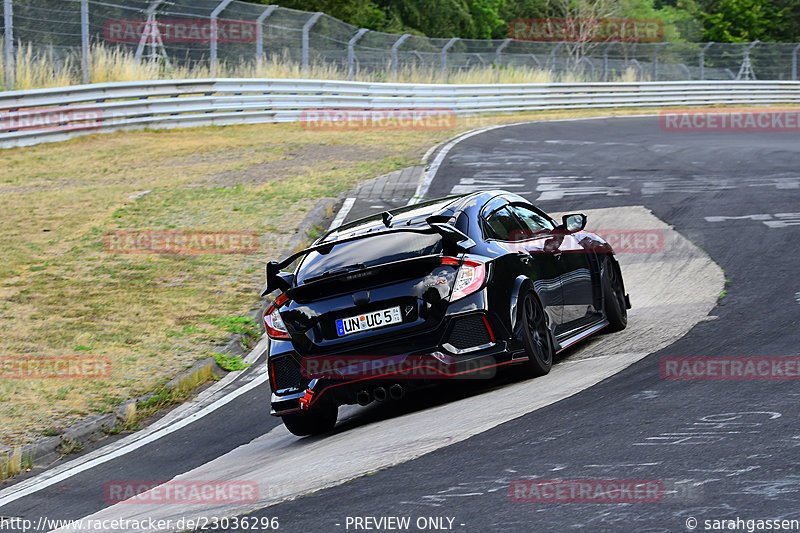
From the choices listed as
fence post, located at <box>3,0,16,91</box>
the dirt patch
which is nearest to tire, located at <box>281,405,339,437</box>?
the dirt patch

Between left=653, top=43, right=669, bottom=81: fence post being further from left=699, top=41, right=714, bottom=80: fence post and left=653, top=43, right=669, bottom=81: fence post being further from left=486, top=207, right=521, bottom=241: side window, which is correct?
left=486, top=207, right=521, bottom=241: side window

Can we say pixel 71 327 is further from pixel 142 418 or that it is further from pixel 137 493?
pixel 137 493

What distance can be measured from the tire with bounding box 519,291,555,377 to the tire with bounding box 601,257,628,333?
4.93ft

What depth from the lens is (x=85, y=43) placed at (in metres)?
26.1

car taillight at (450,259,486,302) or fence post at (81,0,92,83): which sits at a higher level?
fence post at (81,0,92,83)

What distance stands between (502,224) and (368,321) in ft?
5.46

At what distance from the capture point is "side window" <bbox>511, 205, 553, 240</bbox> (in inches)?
343

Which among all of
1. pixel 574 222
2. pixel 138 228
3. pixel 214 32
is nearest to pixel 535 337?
pixel 574 222

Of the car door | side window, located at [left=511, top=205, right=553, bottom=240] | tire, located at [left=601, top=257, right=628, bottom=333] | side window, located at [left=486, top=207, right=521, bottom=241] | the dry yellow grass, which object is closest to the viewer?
the car door

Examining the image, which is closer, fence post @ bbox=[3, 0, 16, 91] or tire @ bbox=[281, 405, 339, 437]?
tire @ bbox=[281, 405, 339, 437]

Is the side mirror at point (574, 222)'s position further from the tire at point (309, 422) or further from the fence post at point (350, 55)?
→ the fence post at point (350, 55)

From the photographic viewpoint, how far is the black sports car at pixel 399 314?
718cm

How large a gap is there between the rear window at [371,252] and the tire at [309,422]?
998mm

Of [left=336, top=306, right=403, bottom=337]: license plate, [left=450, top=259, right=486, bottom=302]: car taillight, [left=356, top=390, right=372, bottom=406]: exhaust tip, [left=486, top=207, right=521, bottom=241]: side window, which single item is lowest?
[left=356, top=390, right=372, bottom=406]: exhaust tip
